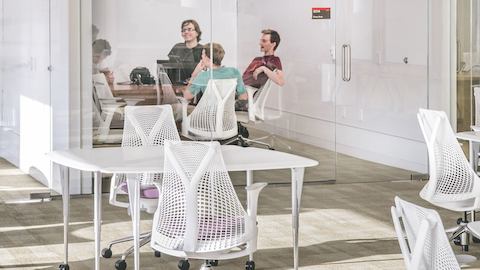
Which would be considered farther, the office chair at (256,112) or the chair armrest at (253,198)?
the office chair at (256,112)

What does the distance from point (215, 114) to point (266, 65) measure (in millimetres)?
728

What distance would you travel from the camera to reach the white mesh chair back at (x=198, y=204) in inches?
213

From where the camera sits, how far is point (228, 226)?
5.46m

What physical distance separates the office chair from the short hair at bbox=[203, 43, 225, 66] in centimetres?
41

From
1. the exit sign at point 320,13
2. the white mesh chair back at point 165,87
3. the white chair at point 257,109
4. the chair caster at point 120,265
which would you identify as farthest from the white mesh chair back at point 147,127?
the exit sign at point 320,13

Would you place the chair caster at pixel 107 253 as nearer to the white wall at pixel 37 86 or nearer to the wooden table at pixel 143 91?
the white wall at pixel 37 86

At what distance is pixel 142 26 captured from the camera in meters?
10.3

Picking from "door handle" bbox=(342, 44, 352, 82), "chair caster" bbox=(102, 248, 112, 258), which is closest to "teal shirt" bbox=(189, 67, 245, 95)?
"door handle" bbox=(342, 44, 352, 82)

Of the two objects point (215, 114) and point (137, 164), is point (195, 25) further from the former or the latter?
point (137, 164)

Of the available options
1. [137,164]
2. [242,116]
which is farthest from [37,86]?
[137,164]

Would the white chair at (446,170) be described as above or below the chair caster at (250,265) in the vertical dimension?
above

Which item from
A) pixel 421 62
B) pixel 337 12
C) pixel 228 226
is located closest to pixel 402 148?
pixel 421 62

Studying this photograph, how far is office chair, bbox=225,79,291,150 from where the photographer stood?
34.8ft

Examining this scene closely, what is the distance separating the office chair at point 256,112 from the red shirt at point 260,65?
51 mm
